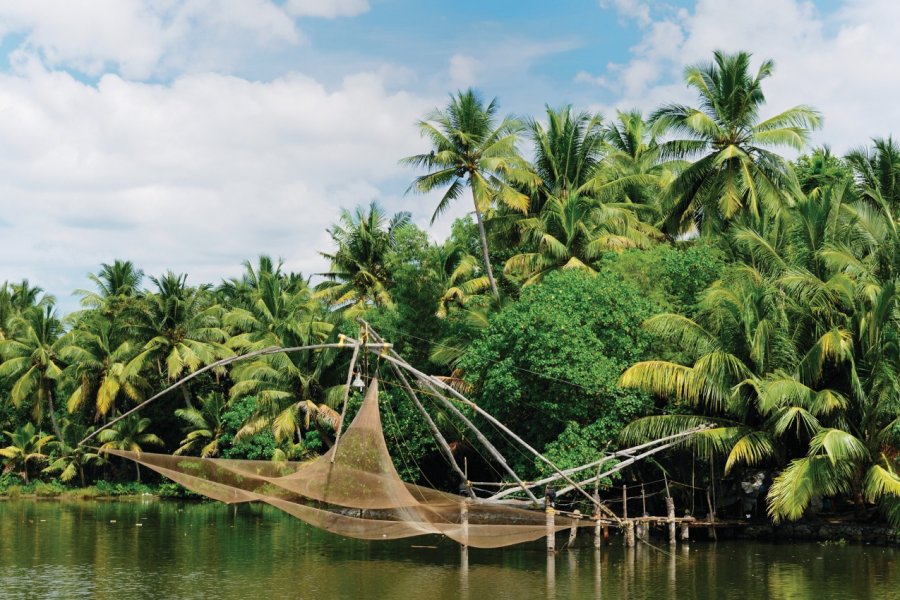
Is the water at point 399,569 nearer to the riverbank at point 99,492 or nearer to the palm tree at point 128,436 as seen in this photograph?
the palm tree at point 128,436

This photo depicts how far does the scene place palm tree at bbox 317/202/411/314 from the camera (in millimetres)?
30734

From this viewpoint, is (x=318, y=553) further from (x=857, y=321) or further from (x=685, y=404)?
(x=857, y=321)

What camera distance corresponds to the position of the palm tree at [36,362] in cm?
3406

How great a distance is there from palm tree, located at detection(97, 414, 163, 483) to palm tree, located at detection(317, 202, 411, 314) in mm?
8229

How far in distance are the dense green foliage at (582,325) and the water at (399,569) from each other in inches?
73.1

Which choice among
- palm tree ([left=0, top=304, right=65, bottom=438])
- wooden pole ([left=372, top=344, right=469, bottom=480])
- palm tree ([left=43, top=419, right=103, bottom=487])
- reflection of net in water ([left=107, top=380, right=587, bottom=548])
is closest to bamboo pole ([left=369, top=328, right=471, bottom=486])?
wooden pole ([left=372, top=344, right=469, bottom=480])

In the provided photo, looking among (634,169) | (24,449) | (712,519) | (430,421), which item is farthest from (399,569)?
(24,449)

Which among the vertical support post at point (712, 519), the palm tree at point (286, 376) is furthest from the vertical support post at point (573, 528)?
the palm tree at point (286, 376)

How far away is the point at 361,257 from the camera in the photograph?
102 feet

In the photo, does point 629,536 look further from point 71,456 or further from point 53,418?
point 53,418

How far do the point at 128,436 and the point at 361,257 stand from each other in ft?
34.8

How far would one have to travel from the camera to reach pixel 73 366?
32.7 metres

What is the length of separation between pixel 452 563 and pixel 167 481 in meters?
20.7

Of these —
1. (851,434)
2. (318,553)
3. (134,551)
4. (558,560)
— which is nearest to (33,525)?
(134,551)
